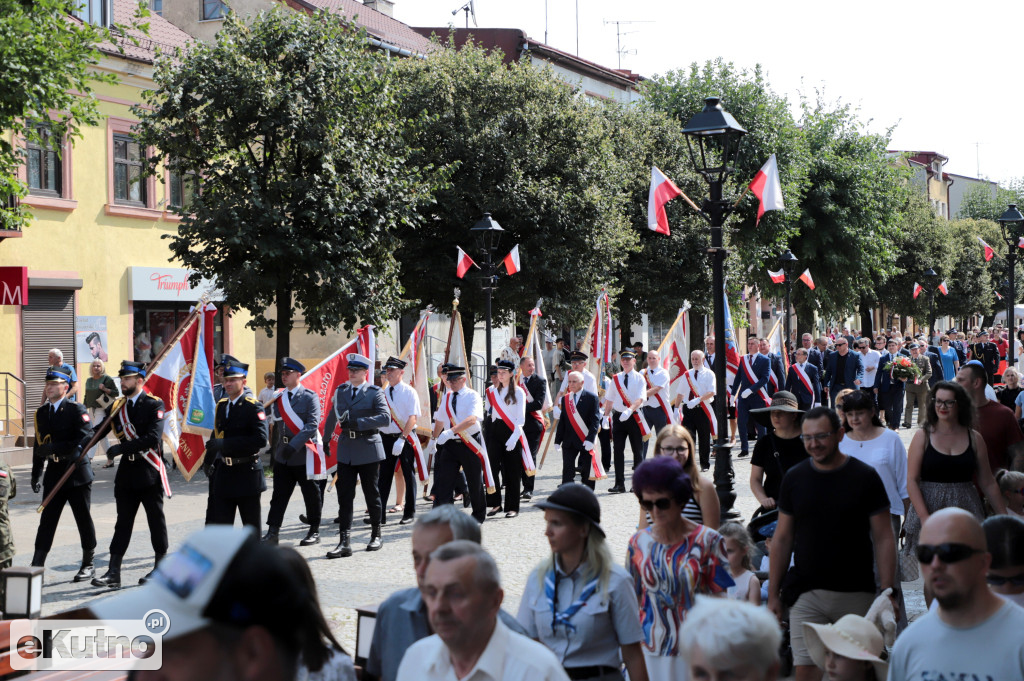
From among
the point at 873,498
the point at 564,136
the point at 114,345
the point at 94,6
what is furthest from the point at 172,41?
the point at 873,498

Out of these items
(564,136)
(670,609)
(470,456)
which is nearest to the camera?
(670,609)

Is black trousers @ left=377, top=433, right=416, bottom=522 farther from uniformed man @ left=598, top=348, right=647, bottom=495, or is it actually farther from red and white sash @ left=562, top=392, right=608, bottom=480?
uniformed man @ left=598, top=348, right=647, bottom=495

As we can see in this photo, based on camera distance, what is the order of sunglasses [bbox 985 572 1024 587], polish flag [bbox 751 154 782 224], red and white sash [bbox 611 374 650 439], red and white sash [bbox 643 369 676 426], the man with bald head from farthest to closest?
red and white sash [bbox 643 369 676 426] → red and white sash [bbox 611 374 650 439] → polish flag [bbox 751 154 782 224] → sunglasses [bbox 985 572 1024 587] → the man with bald head

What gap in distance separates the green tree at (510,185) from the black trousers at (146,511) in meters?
14.7

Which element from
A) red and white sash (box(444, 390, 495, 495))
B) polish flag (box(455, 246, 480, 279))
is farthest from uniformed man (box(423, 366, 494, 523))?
polish flag (box(455, 246, 480, 279))

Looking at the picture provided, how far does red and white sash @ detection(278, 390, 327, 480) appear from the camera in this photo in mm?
11055

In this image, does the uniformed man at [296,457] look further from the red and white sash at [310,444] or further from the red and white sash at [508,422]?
the red and white sash at [508,422]

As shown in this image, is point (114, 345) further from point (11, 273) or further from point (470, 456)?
point (470, 456)

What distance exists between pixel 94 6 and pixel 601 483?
15.9 meters

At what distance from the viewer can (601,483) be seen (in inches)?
631

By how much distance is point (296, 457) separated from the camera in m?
11.0

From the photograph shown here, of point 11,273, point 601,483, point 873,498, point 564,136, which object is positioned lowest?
point 601,483

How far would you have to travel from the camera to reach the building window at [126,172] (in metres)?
23.8

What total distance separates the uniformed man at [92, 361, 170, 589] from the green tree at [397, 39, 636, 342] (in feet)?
47.4
